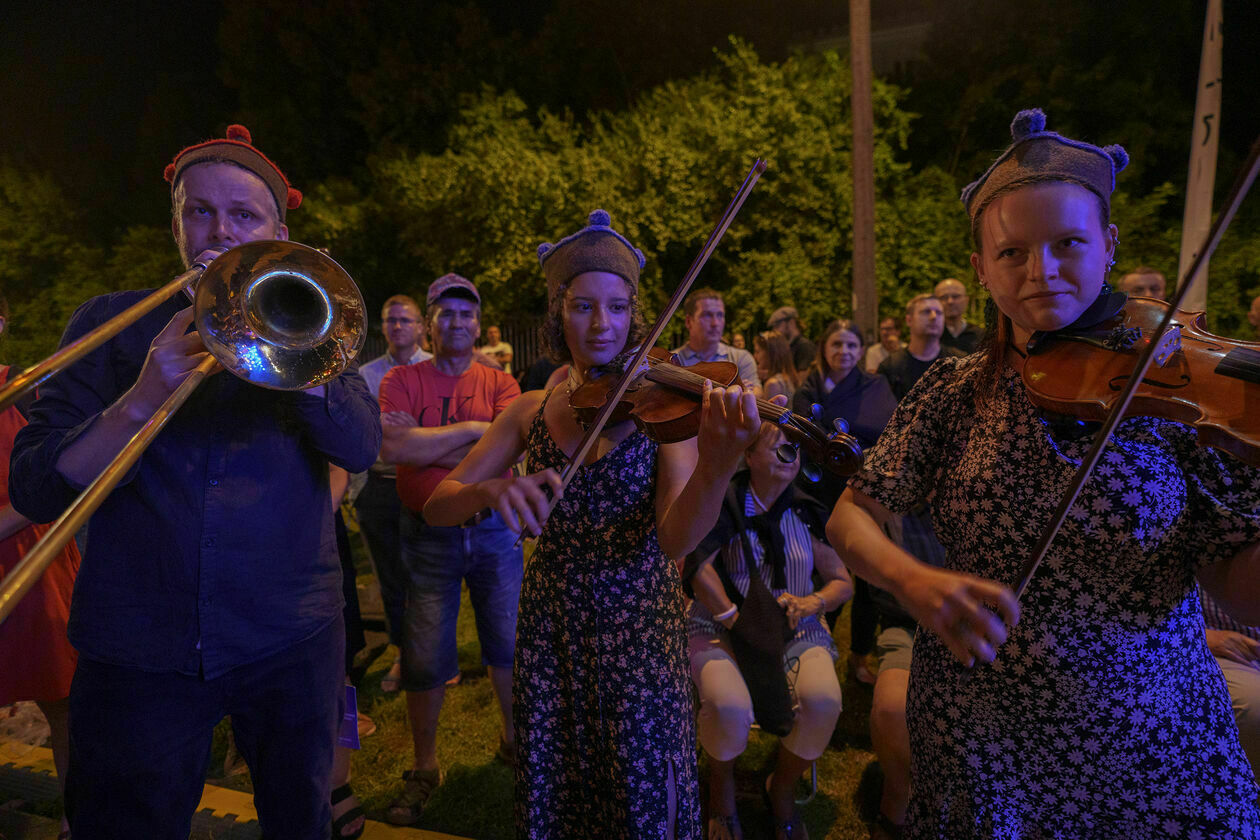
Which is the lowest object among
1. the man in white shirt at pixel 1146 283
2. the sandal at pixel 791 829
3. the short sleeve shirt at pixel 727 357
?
the sandal at pixel 791 829

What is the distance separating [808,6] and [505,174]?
842 cm

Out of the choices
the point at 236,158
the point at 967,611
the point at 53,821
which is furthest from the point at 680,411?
the point at 53,821

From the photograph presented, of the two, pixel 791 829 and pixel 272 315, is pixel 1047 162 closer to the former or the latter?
pixel 272 315

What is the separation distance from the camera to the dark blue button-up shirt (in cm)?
164

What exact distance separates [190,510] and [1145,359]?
2210 mm

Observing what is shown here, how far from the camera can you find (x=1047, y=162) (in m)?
1.32

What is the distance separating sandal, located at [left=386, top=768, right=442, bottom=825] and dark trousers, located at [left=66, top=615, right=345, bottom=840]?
131 centimetres

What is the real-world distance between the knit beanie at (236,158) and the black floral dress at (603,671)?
1.22 metres

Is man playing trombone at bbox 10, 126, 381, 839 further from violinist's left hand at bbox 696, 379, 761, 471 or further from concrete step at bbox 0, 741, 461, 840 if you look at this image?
concrete step at bbox 0, 741, 461, 840

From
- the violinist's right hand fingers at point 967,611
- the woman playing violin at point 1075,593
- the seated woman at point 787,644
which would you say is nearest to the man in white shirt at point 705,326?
the seated woman at point 787,644

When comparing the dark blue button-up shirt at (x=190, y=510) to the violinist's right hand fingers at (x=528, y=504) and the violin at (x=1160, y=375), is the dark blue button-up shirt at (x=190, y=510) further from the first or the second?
the violin at (x=1160, y=375)

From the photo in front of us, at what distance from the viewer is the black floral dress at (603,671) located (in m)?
1.97

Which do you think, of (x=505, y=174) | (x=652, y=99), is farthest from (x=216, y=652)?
(x=652, y=99)

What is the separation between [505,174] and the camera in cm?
1372
